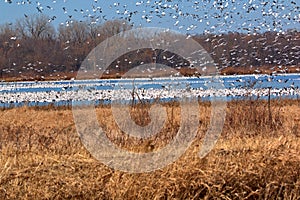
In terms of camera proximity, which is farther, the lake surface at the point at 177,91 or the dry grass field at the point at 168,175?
the lake surface at the point at 177,91

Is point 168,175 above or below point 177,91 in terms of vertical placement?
below

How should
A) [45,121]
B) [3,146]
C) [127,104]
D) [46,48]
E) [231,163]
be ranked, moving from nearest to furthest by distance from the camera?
[231,163]
[3,146]
[127,104]
[45,121]
[46,48]

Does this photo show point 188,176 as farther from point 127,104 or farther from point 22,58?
point 22,58

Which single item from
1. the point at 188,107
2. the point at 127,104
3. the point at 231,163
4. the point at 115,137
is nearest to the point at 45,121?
the point at 127,104

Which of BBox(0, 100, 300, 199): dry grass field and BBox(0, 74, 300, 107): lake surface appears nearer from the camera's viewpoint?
BBox(0, 100, 300, 199): dry grass field

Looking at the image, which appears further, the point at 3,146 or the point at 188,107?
the point at 188,107

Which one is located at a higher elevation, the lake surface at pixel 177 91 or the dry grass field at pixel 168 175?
the lake surface at pixel 177 91

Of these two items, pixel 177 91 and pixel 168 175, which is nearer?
pixel 168 175

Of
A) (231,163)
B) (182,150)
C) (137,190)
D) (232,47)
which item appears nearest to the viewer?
Answer: (137,190)

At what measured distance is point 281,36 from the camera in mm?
13812

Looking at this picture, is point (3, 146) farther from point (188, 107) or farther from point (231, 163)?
point (188, 107)

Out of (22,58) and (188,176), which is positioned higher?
(22,58)

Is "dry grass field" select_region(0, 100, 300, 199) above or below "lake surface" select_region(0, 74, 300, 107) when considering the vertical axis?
below

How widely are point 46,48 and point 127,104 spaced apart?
10239 millimetres
